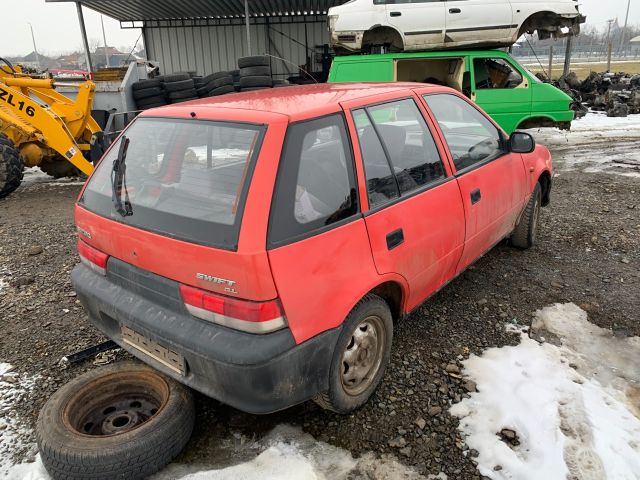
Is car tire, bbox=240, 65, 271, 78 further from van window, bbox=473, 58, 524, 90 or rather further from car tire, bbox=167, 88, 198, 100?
van window, bbox=473, 58, 524, 90

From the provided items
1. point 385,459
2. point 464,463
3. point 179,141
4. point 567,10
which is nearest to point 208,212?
point 179,141

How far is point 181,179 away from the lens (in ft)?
7.83

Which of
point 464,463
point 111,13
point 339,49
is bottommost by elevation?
point 464,463

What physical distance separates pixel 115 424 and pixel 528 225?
3795mm

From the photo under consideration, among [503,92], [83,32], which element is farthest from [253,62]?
[83,32]

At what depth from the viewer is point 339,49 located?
32.1ft

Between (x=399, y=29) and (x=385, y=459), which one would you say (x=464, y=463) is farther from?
(x=399, y=29)

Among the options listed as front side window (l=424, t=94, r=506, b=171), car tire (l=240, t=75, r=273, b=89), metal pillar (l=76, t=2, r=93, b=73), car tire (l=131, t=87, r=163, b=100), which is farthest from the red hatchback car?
metal pillar (l=76, t=2, r=93, b=73)

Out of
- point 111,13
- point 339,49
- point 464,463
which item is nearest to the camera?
point 464,463

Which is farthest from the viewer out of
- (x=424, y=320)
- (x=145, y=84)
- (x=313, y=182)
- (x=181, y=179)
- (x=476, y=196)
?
(x=145, y=84)

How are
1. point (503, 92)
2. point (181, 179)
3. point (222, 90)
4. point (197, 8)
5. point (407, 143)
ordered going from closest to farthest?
point (181, 179)
point (407, 143)
point (503, 92)
point (222, 90)
point (197, 8)

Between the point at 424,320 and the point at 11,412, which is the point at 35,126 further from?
the point at 424,320

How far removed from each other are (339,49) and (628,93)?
33.4 ft

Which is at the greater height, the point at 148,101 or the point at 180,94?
the point at 180,94
